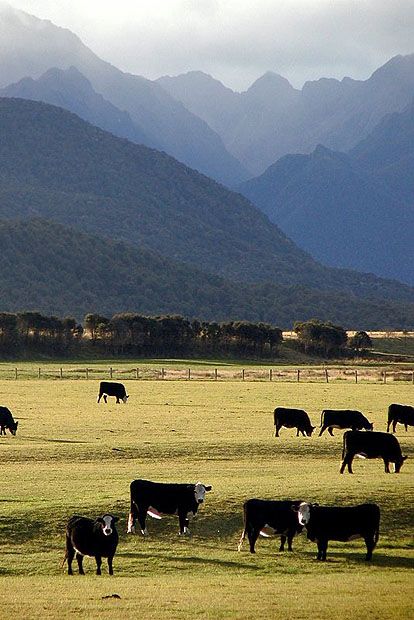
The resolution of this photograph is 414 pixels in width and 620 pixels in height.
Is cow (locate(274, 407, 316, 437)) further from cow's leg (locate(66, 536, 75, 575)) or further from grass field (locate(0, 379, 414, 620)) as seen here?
cow's leg (locate(66, 536, 75, 575))

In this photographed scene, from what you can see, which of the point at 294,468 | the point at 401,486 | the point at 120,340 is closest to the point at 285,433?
the point at 294,468

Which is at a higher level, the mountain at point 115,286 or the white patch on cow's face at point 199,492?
the mountain at point 115,286

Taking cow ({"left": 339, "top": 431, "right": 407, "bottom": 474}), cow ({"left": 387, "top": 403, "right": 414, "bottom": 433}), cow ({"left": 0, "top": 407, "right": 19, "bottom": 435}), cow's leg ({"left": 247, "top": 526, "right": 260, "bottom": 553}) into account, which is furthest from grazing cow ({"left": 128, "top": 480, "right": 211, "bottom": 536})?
cow ({"left": 387, "top": 403, "right": 414, "bottom": 433})

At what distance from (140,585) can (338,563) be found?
400 centimetres

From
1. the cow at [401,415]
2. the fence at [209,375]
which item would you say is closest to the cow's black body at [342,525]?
the cow at [401,415]

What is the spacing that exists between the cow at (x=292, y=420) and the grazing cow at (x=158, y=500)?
51.4 feet

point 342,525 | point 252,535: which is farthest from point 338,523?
point 252,535

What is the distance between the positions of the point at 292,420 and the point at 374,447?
928 cm

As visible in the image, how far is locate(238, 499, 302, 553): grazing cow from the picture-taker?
2084 cm

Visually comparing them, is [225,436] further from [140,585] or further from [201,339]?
[201,339]

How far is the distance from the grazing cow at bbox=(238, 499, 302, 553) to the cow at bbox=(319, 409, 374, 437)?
53.7 feet

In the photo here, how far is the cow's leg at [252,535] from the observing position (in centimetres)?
2095

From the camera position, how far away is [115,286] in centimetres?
17550

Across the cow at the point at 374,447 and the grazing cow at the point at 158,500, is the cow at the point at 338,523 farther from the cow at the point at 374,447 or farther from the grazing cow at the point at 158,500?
the cow at the point at 374,447
